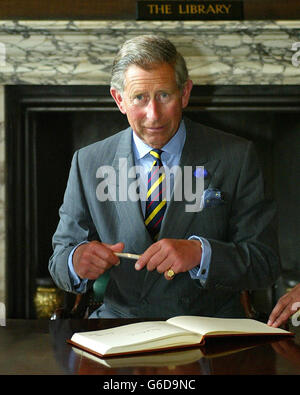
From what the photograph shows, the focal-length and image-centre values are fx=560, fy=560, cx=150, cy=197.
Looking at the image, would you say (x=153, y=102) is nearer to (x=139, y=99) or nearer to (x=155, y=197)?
(x=139, y=99)

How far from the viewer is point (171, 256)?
200 cm

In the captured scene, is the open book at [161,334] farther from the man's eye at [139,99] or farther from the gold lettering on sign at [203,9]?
the gold lettering on sign at [203,9]

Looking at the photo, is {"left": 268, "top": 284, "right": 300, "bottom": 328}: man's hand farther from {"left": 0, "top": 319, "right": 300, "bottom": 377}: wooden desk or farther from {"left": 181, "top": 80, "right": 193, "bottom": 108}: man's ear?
{"left": 181, "top": 80, "right": 193, "bottom": 108}: man's ear

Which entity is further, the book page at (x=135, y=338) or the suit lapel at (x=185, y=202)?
the suit lapel at (x=185, y=202)

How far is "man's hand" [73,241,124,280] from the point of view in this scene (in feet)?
6.72

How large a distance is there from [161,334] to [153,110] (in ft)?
3.62

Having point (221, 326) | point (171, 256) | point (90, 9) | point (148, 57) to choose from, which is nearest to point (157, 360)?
point (221, 326)

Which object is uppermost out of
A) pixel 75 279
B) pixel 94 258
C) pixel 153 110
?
pixel 153 110

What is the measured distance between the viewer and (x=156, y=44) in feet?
7.37

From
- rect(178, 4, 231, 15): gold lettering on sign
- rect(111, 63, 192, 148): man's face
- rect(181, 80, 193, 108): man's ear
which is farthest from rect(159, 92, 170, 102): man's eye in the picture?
rect(178, 4, 231, 15): gold lettering on sign

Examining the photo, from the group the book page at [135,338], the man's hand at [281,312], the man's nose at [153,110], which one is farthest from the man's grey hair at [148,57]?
→ the book page at [135,338]

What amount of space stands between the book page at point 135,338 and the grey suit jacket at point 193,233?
758 mm

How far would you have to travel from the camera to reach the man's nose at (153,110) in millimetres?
2164

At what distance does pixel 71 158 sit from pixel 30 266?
534mm
